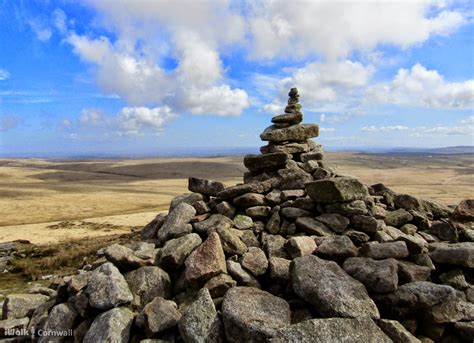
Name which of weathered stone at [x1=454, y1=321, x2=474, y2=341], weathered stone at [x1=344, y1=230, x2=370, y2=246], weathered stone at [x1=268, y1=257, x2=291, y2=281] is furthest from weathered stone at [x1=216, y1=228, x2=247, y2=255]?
weathered stone at [x1=454, y1=321, x2=474, y2=341]

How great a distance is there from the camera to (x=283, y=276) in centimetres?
1236

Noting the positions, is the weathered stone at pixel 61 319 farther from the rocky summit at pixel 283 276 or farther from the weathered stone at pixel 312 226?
→ the weathered stone at pixel 312 226

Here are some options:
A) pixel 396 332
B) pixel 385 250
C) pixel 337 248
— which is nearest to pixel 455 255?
pixel 385 250

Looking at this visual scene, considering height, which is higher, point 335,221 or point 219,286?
point 335,221

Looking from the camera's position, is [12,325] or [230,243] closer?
[12,325]

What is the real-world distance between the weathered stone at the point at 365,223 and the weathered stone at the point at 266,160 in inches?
213

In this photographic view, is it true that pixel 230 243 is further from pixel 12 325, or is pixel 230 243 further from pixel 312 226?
pixel 12 325

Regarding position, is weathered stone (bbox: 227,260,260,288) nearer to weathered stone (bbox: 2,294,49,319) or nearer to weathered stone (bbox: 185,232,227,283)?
weathered stone (bbox: 185,232,227,283)

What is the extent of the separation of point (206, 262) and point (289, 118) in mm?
11594

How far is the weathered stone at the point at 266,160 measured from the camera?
761 inches

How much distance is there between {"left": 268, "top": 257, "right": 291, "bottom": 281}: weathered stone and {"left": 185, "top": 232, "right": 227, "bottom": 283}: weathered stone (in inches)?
65.0

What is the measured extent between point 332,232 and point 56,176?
144m

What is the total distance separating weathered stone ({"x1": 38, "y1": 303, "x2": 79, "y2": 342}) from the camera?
1180 cm

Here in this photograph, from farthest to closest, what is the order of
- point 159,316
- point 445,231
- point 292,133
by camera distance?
point 292,133
point 445,231
point 159,316
